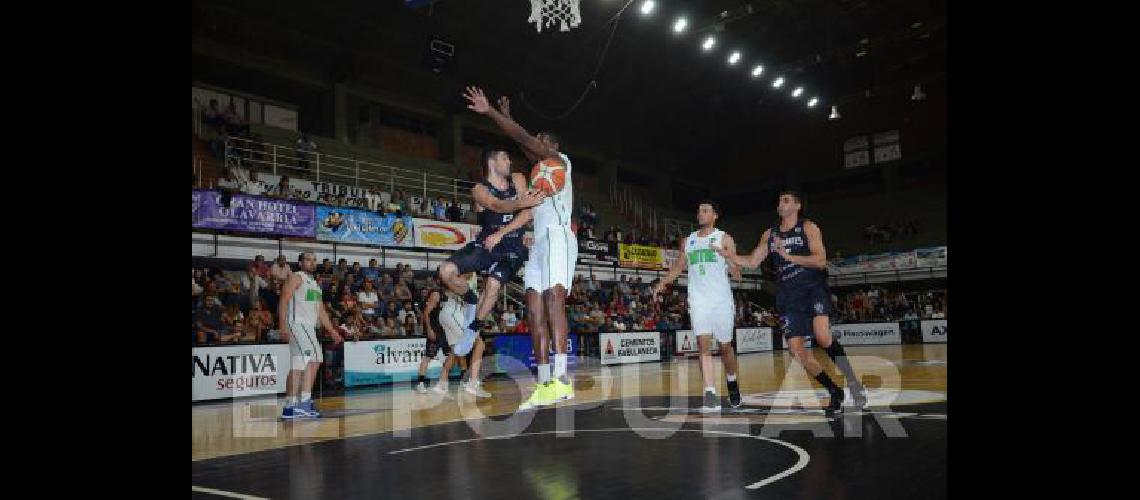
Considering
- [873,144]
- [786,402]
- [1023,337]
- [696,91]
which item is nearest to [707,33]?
[696,91]

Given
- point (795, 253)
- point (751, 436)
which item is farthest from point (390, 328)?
point (751, 436)

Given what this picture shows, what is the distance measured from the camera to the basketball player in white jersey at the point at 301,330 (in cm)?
790

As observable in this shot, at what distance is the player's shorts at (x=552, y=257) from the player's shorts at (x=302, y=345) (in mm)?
3505

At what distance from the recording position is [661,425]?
5.80m

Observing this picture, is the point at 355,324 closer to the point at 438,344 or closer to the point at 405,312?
the point at 405,312

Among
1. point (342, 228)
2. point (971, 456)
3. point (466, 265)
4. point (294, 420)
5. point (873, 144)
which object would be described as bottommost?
point (294, 420)

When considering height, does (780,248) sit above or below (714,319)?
above

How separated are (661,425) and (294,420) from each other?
404 centimetres

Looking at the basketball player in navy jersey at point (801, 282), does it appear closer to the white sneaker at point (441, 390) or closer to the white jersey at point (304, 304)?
the white jersey at point (304, 304)

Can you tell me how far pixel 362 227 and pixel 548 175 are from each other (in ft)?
37.9

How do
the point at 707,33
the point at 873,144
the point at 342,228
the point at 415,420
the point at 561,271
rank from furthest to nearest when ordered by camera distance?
the point at 873,144
the point at 707,33
the point at 342,228
the point at 415,420
the point at 561,271

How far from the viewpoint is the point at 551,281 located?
5.59 m

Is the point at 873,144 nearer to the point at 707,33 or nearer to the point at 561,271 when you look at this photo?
the point at 707,33

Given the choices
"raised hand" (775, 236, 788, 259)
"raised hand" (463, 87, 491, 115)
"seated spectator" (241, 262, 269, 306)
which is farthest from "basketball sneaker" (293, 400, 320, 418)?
"seated spectator" (241, 262, 269, 306)
